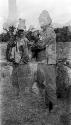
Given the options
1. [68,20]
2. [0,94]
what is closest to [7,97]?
[0,94]

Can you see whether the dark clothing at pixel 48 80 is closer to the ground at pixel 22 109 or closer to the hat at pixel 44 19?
the ground at pixel 22 109

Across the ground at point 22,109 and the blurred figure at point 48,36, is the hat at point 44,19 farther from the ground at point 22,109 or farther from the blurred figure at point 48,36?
the ground at point 22,109

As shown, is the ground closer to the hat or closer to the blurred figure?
the blurred figure

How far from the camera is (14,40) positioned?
9.54 metres

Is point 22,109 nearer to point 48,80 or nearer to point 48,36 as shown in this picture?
point 48,80

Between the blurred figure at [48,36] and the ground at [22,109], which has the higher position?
the blurred figure at [48,36]

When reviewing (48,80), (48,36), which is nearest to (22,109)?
(48,80)

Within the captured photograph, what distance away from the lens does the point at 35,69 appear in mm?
9516

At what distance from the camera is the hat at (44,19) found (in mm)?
9492

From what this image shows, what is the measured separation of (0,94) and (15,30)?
89 cm

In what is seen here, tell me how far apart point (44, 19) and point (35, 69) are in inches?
27.1

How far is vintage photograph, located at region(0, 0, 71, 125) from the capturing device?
943 centimetres

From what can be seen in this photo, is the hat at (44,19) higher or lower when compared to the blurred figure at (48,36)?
higher

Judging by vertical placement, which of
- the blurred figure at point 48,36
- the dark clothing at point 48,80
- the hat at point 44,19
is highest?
the hat at point 44,19
